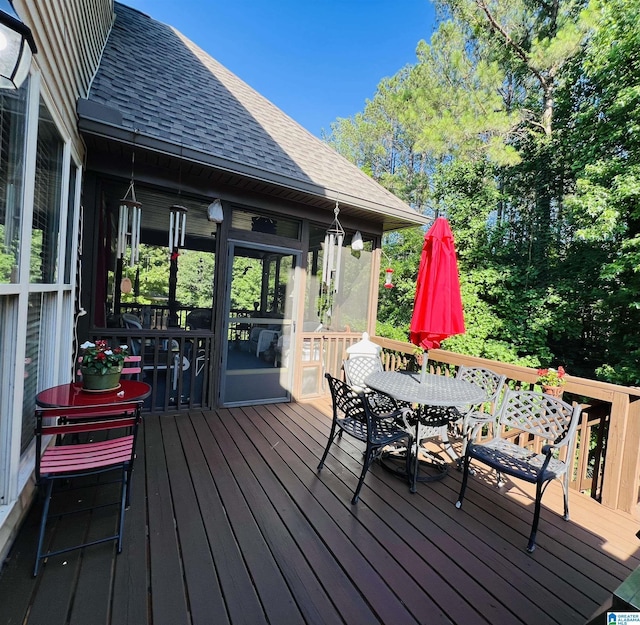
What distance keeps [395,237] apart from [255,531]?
12097 millimetres

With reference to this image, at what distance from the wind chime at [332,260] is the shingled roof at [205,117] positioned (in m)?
0.43

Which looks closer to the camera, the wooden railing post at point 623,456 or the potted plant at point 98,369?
the potted plant at point 98,369

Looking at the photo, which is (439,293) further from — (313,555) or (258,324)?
(258,324)

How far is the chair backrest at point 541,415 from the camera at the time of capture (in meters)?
2.44

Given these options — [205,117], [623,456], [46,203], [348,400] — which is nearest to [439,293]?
[348,400]

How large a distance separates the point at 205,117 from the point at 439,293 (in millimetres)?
3507

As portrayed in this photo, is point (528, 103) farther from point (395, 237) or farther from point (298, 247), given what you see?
point (298, 247)

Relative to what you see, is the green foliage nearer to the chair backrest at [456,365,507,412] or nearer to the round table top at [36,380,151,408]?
the chair backrest at [456,365,507,412]

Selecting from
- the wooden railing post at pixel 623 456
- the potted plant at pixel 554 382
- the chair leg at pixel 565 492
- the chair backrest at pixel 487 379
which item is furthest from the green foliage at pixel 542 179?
the chair leg at pixel 565 492

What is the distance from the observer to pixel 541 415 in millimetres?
2623

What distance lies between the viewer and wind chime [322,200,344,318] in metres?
4.44

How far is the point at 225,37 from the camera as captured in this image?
8.25m

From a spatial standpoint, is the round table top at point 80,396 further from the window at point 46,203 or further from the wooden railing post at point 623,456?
the wooden railing post at point 623,456

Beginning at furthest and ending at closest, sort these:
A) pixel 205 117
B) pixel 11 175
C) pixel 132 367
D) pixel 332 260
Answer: pixel 332 260
pixel 205 117
pixel 132 367
pixel 11 175
